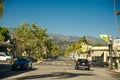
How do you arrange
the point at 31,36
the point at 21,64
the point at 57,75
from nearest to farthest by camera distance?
the point at 57,75 < the point at 21,64 < the point at 31,36

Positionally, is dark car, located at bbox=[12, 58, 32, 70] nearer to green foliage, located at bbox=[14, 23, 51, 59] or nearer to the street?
the street

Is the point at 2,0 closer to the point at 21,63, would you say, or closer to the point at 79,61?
the point at 21,63

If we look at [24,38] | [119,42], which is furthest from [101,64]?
[24,38]

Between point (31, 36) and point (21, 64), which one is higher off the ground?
point (31, 36)

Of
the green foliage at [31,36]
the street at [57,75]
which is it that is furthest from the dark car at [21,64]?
the green foliage at [31,36]

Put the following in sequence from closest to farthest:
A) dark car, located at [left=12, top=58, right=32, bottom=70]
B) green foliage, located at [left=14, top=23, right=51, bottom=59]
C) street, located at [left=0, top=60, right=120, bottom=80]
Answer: street, located at [left=0, top=60, right=120, bottom=80] → dark car, located at [left=12, top=58, right=32, bottom=70] → green foliage, located at [left=14, top=23, right=51, bottom=59]

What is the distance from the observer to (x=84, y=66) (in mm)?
41875

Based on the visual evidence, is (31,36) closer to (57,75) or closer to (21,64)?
(21,64)

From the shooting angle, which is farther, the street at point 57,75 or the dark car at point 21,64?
the dark car at point 21,64

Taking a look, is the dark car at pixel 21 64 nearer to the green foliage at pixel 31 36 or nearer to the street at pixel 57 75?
the street at pixel 57 75

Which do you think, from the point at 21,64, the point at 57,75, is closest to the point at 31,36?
the point at 21,64

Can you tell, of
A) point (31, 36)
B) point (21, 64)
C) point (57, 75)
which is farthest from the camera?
point (31, 36)

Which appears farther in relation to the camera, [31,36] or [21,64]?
[31,36]

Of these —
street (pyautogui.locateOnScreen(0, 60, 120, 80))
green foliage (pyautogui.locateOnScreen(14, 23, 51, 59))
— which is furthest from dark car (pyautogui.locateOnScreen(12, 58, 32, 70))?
green foliage (pyautogui.locateOnScreen(14, 23, 51, 59))
